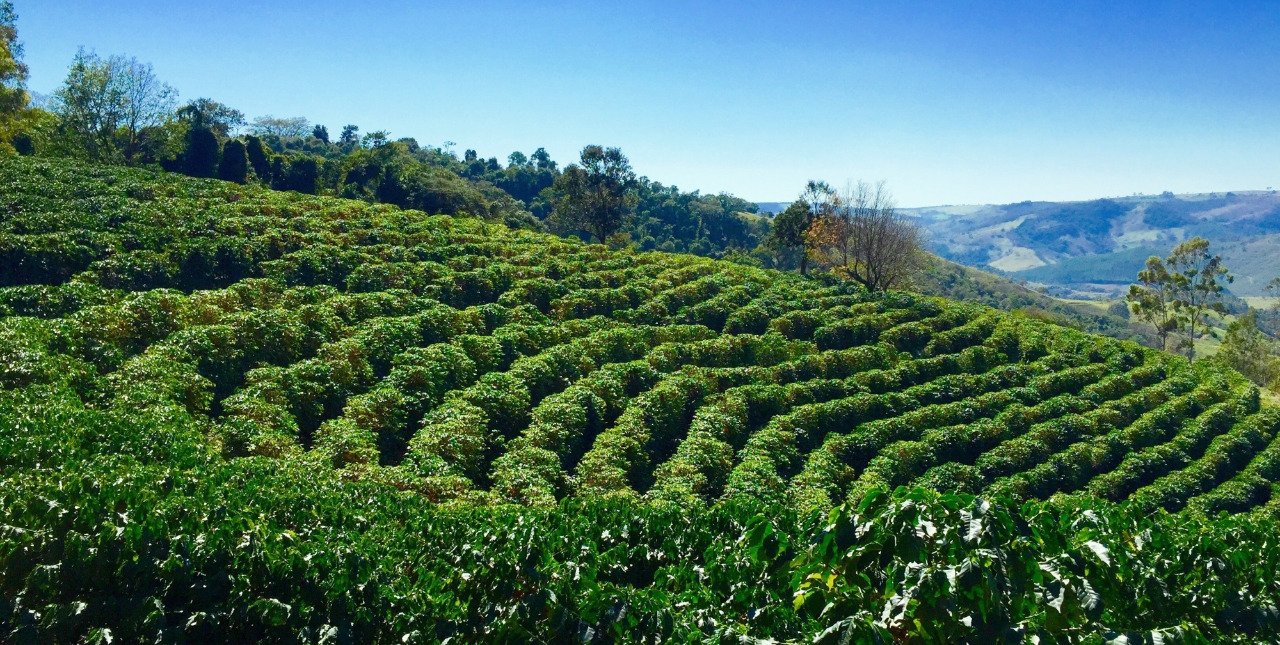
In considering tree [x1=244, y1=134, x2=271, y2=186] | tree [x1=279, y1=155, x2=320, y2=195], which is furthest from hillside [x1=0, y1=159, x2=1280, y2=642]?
tree [x1=244, y1=134, x2=271, y2=186]

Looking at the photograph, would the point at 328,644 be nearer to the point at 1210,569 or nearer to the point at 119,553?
the point at 119,553

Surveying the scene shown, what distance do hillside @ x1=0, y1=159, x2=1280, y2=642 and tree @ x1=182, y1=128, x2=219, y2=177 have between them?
17.8 m

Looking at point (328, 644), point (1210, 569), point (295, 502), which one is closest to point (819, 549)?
point (1210, 569)

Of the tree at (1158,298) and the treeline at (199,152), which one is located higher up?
the treeline at (199,152)

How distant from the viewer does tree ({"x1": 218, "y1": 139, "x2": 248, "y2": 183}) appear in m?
61.5

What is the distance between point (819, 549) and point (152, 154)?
240 ft

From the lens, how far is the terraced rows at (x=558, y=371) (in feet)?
62.6

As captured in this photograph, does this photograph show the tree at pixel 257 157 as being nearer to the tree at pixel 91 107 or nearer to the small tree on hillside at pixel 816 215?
the tree at pixel 91 107

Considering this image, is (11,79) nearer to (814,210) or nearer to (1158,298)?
(814,210)

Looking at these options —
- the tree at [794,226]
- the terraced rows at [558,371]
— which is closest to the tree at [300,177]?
the terraced rows at [558,371]

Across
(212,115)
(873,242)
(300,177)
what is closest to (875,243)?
(873,242)

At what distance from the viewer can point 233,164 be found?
203ft

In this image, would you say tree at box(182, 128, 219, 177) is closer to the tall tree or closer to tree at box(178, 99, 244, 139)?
tree at box(178, 99, 244, 139)

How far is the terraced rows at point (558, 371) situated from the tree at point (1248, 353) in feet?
108
